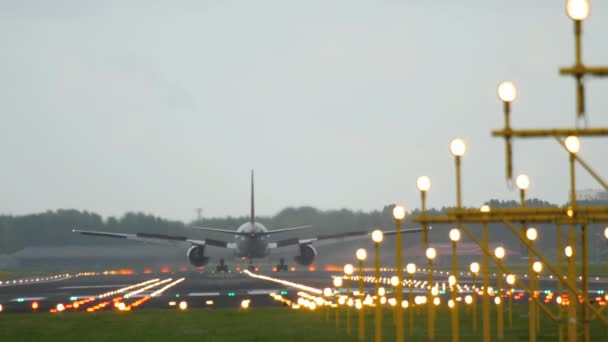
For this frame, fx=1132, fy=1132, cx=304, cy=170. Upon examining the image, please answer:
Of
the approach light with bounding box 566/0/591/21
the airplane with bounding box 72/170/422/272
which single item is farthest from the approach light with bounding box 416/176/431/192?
the airplane with bounding box 72/170/422/272

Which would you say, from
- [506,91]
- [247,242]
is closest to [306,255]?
[247,242]

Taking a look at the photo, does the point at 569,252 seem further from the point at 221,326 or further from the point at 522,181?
the point at 221,326

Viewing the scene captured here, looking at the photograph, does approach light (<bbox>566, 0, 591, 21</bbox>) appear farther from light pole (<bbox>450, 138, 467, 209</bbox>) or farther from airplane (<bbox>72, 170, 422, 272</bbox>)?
airplane (<bbox>72, 170, 422, 272</bbox>)

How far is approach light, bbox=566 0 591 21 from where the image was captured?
12266mm

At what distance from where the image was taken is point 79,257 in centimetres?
13062

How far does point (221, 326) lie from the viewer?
109 feet

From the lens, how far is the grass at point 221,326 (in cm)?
2909

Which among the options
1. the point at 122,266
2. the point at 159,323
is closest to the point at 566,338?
the point at 159,323

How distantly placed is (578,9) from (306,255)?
8587 cm

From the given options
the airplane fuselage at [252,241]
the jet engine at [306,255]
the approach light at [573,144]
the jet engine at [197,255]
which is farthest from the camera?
the jet engine at [306,255]

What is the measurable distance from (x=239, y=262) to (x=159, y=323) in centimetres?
11920

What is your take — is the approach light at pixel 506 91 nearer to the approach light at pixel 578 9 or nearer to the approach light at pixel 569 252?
the approach light at pixel 578 9

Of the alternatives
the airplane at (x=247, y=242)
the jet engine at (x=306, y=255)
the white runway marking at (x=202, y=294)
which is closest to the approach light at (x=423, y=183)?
the white runway marking at (x=202, y=294)

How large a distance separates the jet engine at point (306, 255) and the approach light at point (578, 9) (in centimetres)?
8533
